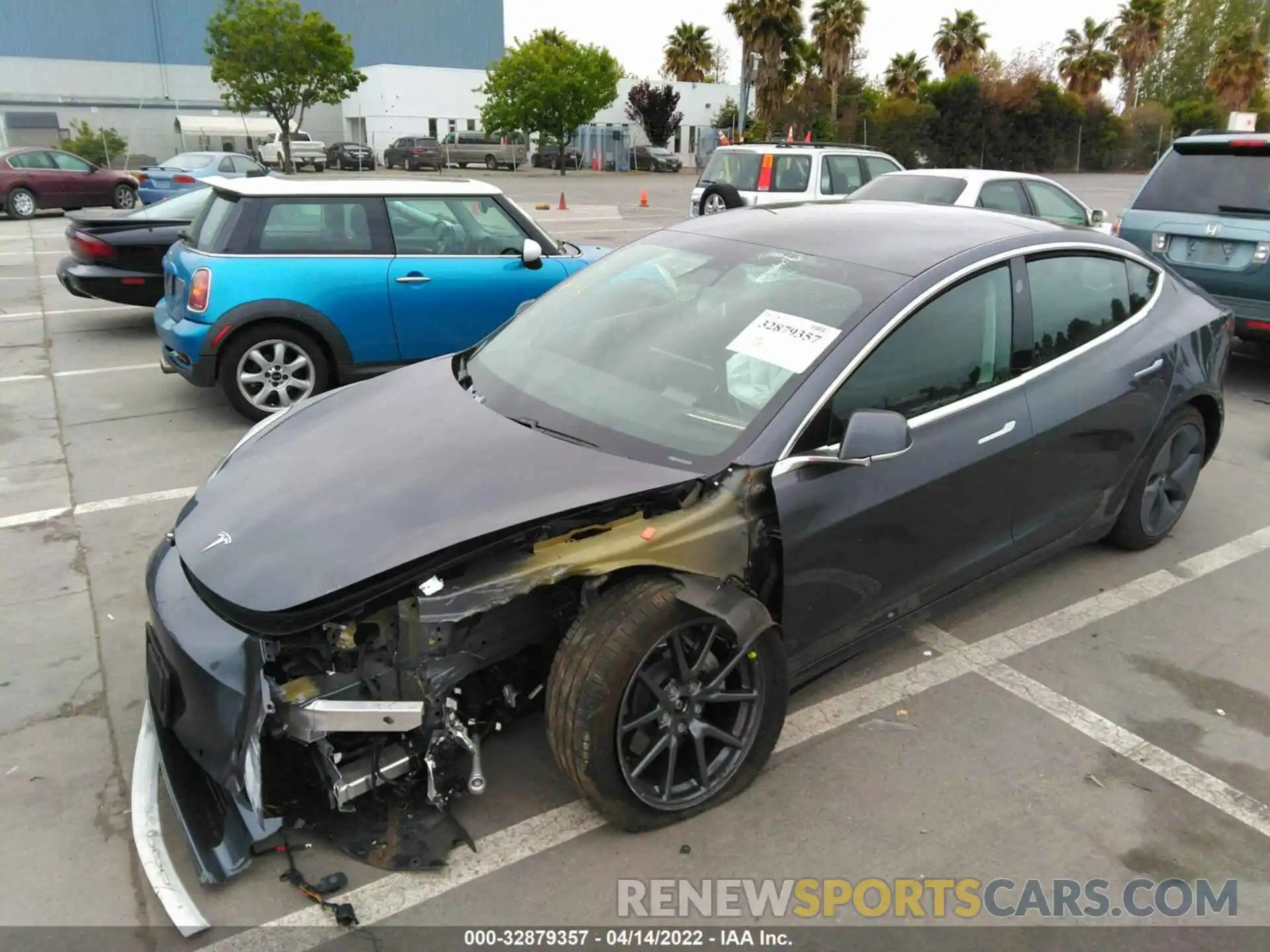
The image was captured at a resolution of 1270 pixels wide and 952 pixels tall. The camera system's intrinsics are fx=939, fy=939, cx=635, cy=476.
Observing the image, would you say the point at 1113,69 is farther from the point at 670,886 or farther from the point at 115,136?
the point at 670,886

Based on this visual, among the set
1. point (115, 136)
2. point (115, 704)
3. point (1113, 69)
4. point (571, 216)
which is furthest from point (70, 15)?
point (115, 704)

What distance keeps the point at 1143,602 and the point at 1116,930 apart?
2.11 meters

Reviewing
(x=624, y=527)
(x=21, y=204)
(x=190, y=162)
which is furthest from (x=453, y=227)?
(x=21, y=204)

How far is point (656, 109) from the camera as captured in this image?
55625mm

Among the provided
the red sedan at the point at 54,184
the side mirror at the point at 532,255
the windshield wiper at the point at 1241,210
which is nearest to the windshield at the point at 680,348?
the side mirror at the point at 532,255

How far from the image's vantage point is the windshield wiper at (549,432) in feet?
9.82

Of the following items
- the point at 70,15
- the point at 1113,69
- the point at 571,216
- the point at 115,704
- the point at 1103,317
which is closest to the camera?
the point at 115,704

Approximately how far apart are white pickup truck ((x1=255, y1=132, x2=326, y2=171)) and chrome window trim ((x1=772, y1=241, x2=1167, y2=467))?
39573mm

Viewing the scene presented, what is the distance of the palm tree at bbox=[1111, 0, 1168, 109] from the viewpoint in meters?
52.7

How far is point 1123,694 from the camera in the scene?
358 cm

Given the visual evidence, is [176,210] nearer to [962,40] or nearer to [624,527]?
[624,527]

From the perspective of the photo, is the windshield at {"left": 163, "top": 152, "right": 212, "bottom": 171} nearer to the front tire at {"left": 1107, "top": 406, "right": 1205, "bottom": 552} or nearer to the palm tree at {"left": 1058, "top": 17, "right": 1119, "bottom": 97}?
the front tire at {"left": 1107, "top": 406, "right": 1205, "bottom": 552}

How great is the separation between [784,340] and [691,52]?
216ft

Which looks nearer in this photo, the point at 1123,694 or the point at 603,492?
the point at 603,492
